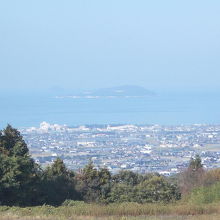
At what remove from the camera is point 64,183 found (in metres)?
19.8

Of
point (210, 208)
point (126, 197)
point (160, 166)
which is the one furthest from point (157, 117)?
point (210, 208)

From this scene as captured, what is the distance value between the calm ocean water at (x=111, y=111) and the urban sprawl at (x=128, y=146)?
11.8 m

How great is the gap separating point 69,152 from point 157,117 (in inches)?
1982

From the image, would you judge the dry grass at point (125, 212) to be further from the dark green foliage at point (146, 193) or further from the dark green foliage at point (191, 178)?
the dark green foliage at point (191, 178)

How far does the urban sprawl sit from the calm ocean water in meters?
11.8

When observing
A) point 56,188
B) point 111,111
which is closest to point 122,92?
point 111,111

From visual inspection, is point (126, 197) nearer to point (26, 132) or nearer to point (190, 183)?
point (190, 183)

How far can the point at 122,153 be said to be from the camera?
6038 cm

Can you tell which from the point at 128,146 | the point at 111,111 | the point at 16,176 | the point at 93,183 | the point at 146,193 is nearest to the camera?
the point at 16,176

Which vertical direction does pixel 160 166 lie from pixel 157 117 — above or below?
below

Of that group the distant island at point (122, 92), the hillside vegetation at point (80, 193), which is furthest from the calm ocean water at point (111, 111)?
the hillside vegetation at point (80, 193)

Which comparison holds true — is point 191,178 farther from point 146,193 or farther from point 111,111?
point 111,111

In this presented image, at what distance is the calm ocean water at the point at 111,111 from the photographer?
10138 cm

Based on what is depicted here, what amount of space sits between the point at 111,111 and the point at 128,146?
51.7m
